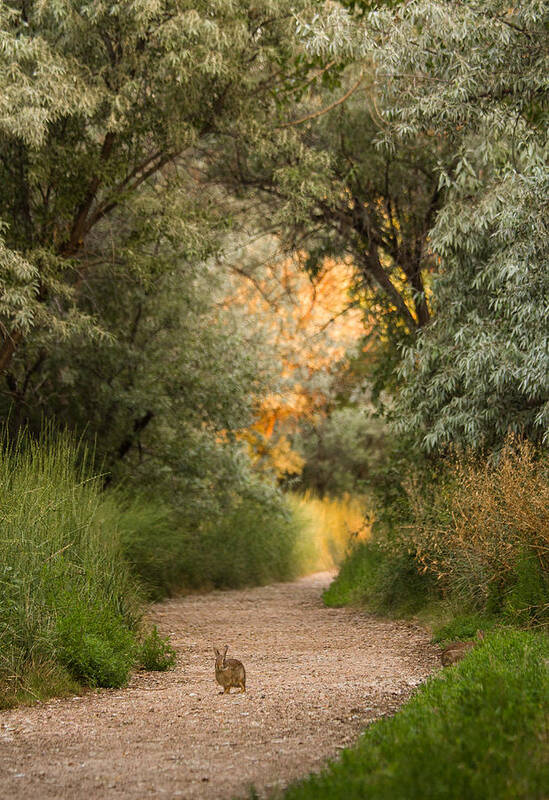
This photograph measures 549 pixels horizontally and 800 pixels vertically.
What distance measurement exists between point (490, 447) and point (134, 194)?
5435mm

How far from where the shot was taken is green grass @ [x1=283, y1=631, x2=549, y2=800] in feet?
10.2

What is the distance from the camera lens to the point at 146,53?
34.8ft

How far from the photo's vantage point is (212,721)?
5254 millimetres

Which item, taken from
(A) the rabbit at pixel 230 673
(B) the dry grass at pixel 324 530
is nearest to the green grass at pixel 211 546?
(B) the dry grass at pixel 324 530

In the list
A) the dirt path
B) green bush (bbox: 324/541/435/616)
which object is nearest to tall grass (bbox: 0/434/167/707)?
the dirt path

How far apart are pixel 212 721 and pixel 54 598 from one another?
1.76 meters

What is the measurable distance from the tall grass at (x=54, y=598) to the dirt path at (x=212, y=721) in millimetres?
223

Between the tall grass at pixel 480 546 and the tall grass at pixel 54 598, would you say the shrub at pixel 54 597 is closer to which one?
the tall grass at pixel 54 598

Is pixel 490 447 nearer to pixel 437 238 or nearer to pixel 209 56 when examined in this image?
pixel 437 238

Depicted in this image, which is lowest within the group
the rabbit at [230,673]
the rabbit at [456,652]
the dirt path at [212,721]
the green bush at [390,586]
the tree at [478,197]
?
the dirt path at [212,721]

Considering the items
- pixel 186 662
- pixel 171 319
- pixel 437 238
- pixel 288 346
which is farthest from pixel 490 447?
pixel 288 346

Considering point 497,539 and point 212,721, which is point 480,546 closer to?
point 497,539

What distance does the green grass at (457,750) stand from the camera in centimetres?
309

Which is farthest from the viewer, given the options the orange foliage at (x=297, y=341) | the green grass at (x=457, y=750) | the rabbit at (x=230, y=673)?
the orange foliage at (x=297, y=341)
